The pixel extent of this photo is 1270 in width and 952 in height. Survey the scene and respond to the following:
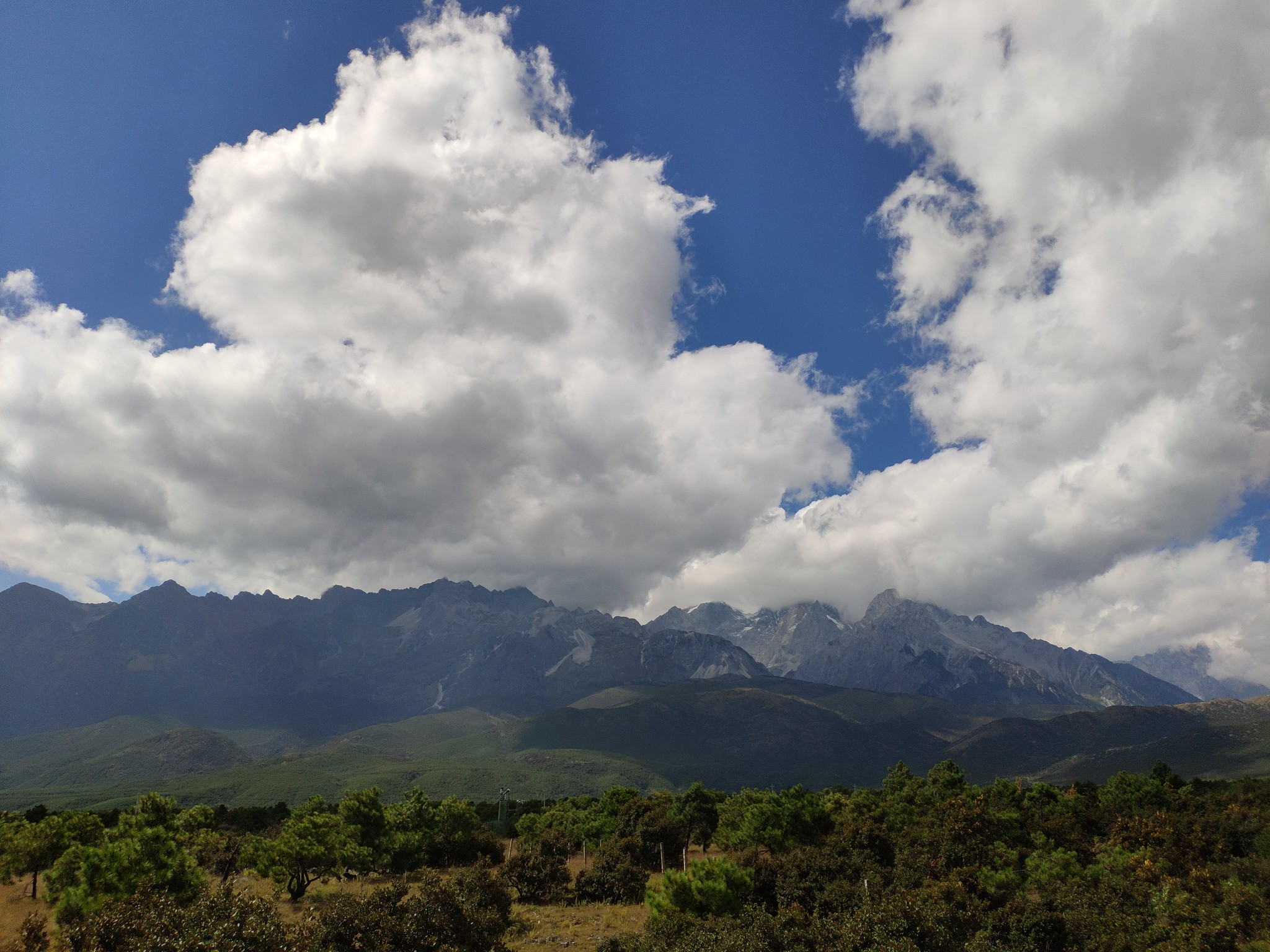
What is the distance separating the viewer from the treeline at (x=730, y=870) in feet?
129

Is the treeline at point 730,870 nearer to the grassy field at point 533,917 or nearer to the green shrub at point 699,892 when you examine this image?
the green shrub at point 699,892

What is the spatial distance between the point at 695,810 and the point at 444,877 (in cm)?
4134

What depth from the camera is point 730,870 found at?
6169 centimetres

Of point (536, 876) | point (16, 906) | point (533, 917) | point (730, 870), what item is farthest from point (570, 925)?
point (16, 906)

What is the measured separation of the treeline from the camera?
129 feet

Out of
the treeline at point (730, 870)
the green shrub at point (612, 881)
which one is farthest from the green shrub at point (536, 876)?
the green shrub at point (612, 881)

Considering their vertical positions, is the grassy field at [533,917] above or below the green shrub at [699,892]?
below

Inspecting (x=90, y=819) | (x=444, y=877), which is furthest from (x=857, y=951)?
(x=90, y=819)

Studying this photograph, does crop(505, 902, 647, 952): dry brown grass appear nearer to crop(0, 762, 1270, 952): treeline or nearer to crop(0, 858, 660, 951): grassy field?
crop(0, 858, 660, 951): grassy field

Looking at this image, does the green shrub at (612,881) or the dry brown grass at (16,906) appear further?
the green shrub at (612,881)

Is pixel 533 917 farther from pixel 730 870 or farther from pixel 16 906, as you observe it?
pixel 16 906

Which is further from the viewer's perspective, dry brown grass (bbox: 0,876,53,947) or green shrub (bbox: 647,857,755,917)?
dry brown grass (bbox: 0,876,53,947)

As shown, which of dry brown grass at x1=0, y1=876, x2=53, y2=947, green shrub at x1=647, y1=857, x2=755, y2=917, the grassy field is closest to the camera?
green shrub at x1=647, y1=857, x2=755, y2=917

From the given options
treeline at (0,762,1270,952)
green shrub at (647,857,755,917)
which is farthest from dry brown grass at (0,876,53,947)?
green shrub at (647,857,755,917)
